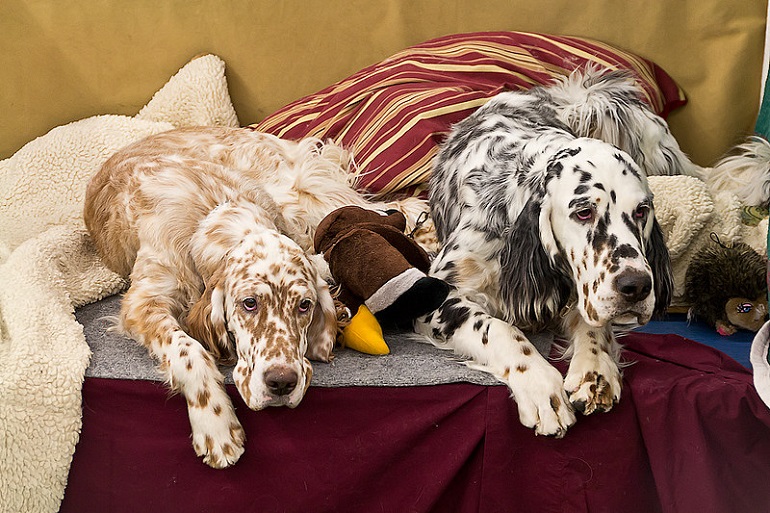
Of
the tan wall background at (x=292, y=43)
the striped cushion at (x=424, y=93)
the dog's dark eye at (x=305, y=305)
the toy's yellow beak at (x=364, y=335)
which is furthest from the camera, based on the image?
the tan wall background at (x=292, y=43)

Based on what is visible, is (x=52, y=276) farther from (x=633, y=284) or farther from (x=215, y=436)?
(x=633, y=284)

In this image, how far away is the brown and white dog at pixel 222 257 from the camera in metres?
1.84

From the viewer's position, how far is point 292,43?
353 centimetres

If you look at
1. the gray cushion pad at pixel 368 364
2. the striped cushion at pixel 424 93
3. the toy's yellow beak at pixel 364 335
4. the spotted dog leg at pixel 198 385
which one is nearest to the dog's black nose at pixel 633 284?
the gray cushion pad at pixel 368 364

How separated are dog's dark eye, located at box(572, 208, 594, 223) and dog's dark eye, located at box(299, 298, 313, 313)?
620 millimetres

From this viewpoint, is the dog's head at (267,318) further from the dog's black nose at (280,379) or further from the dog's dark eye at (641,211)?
the dog's dark eye at (641,211)

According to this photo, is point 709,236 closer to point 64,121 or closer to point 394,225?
point 394,225

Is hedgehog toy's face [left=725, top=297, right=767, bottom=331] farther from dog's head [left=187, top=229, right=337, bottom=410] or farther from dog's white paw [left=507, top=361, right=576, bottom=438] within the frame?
dog's head [left=187, top=229, right=337, bottom=410]

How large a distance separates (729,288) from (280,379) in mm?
1213

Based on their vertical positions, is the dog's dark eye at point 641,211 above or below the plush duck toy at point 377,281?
above

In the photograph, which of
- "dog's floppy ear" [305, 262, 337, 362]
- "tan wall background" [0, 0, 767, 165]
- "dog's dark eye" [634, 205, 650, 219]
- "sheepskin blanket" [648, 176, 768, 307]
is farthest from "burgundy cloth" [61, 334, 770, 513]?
"tan wall background" [0, 0, 767, 165]

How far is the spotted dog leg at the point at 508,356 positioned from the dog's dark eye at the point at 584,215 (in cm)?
30

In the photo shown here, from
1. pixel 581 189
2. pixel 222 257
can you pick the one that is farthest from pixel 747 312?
pixel 222 257

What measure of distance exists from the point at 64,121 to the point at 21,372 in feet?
6.80
